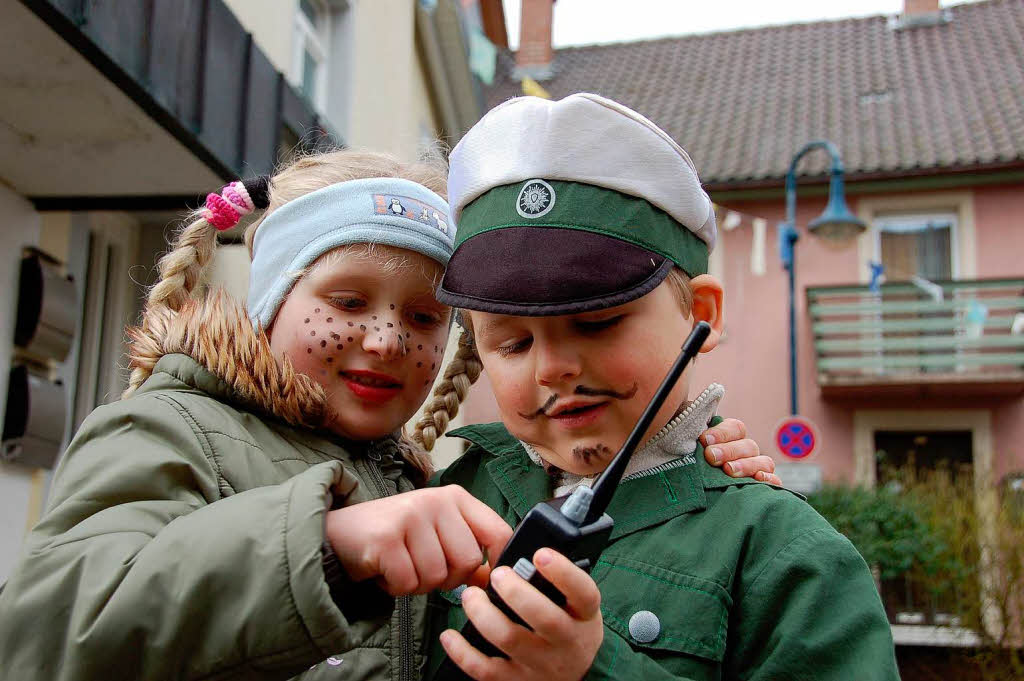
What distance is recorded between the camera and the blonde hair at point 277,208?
1.94 m

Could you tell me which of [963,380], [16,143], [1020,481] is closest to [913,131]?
[963,380]

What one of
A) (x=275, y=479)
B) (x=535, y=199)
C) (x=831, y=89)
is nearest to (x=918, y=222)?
(x=831, y=89)

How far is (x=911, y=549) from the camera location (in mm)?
11344

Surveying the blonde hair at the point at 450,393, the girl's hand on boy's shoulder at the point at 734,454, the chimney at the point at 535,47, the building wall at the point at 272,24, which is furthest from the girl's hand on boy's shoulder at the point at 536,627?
the chimney at the point at 535,47

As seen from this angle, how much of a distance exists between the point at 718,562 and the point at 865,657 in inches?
9.0

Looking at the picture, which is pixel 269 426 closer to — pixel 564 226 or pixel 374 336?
pixel 374 336

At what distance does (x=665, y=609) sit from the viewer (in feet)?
4.89

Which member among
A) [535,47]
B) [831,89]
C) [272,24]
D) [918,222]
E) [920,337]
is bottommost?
[920,337]

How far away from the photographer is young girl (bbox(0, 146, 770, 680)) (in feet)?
3.55

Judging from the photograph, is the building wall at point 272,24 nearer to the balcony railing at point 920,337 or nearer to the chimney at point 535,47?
the balcony railing at point 920,337

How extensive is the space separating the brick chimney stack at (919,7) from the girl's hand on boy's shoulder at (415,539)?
20.6m

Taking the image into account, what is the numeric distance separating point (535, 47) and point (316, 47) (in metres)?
12.1

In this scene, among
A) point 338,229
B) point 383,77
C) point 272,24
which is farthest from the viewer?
point 383,77

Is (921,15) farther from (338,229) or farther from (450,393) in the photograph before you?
(338,229)
